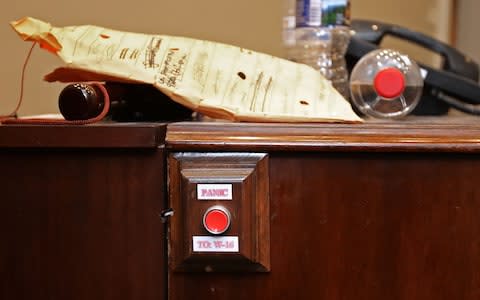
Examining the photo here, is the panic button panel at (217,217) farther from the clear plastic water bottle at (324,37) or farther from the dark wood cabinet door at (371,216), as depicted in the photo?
the clear plastic water bottle at (324,37)

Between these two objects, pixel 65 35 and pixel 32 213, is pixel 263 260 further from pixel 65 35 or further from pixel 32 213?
pixel 65 35

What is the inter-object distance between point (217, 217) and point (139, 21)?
703 mm

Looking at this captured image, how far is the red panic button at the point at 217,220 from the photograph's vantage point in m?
0.59

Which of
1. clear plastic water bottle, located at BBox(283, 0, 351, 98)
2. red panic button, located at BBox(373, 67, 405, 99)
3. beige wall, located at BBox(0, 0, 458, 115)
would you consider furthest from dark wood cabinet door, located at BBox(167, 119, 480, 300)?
beige wall, located at BBox(0, 0, 458, 115)

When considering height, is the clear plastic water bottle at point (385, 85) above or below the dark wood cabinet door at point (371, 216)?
above

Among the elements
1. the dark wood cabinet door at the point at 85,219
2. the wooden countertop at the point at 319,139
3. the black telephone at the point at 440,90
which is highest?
the black telephone at the point at 440,90

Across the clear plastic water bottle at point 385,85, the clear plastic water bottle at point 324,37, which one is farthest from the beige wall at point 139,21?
the clear plastic water bottle at point 385,85

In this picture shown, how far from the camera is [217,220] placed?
23.1 inches

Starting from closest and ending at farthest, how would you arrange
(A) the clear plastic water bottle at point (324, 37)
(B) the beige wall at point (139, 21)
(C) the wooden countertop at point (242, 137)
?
(C) the wooden countertop at point (242, 137)
(A) the clear plastic water bottle at point (324, 37)
(B) the beige wall at point (139, 21)

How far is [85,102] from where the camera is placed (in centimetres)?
60

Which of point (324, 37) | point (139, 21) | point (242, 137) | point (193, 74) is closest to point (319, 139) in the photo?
point (242, 137)

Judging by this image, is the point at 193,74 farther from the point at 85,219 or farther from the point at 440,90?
the point at 440,90

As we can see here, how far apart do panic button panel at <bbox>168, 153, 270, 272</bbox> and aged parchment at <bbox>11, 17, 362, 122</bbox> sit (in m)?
0.09

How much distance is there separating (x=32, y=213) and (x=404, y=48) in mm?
984
